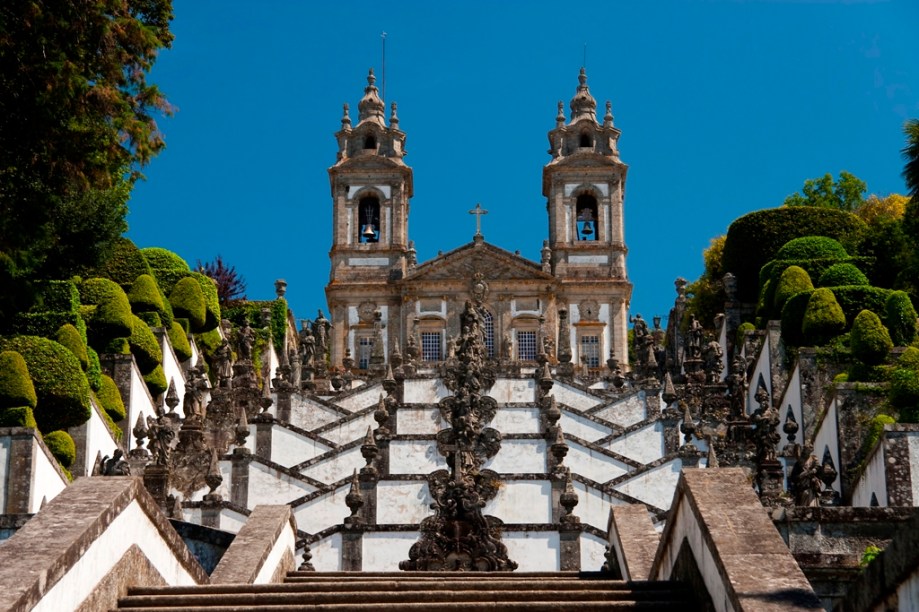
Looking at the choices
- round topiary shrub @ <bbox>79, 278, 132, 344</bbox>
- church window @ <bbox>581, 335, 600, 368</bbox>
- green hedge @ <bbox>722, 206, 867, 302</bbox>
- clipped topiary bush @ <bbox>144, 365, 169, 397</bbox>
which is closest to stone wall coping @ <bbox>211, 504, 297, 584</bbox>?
round topiary shrub @ <bbox>79, 278, 132, 344</bbox>

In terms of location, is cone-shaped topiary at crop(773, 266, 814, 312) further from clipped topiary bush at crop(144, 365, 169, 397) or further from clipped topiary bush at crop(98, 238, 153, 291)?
clipped topiary bush at crop(98, 238, 153, 291)

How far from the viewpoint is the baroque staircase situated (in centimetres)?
964

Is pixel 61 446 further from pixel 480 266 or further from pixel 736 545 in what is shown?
pixel 480 266

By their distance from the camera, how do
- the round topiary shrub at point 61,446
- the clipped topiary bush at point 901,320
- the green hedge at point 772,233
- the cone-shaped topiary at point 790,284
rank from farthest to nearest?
the green hedge at point 772,233
the cone-shaped topiary at point 790,284
the clipped topiary bush at point 901,320
the round topiary shrub at point 61,446

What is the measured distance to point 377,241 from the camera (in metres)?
59.3

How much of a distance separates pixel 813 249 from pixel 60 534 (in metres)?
35.3

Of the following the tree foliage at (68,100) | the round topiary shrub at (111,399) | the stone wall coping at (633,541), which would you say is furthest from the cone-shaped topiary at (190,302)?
the stone wall coping at (633,541)

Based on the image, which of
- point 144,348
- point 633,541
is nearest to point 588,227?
point 144,348

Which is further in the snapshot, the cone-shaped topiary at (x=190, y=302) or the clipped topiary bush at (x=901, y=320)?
the cone-shaped topiary at (x=190, y=302)

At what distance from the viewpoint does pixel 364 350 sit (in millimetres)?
56250

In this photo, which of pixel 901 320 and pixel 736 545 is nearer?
pixel 736 545

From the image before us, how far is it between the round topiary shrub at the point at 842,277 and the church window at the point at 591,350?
58.4 ft

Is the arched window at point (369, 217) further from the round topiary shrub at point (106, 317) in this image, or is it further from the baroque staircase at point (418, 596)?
the baroque staircase at point (418, 596)

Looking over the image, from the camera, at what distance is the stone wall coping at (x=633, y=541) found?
37.6ft
